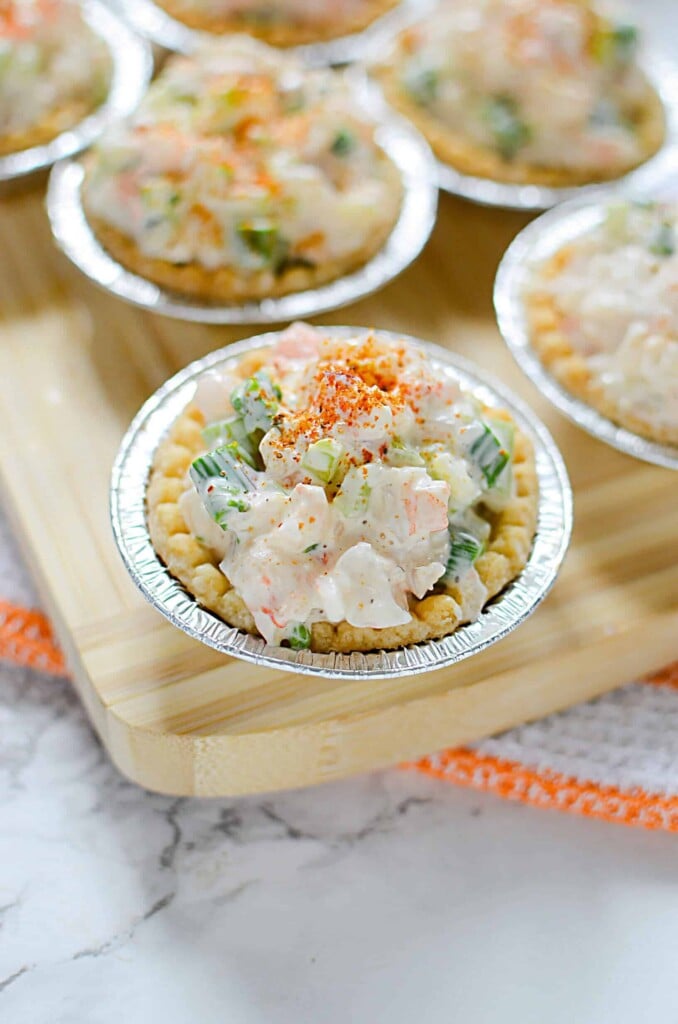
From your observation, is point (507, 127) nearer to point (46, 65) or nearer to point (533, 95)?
point (533, 95)

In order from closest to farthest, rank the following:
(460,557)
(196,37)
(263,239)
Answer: (460,557)
(263,239)
(196,37)

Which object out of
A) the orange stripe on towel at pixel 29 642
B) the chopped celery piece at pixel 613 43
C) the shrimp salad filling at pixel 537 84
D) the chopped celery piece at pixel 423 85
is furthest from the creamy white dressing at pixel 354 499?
the chopped celery piece at pixel 613 43

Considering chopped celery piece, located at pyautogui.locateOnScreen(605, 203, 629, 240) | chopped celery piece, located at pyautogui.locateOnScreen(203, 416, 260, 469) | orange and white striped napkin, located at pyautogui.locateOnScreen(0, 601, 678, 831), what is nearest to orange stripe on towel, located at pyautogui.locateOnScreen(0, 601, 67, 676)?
orange and white striped napkin, located at pyautogui.locateOnScreen(0, 601, 678, 831)

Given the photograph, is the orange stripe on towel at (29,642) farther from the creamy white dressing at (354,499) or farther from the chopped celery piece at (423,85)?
the chopped celery piece at (423,85)

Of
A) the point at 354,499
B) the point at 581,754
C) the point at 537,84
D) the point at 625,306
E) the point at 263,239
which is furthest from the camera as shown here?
the point at 537,84

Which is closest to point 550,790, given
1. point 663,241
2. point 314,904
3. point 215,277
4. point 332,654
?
point 314,904

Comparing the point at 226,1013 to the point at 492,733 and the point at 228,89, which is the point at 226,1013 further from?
the point at 228,89

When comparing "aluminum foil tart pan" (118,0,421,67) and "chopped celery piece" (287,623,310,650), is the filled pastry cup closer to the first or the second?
"aluminum foil tart pan" (118,0,421,67)
